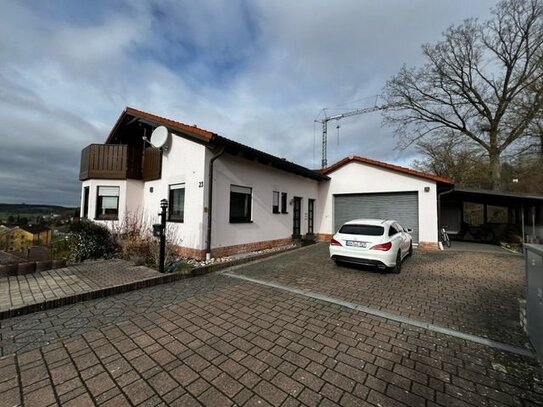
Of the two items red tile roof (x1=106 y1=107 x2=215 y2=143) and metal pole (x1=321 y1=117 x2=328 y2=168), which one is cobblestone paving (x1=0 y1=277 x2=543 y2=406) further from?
metal pole (x1=321 y1=117 x2=328 y2=168)

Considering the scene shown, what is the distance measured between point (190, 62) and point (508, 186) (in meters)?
23.9

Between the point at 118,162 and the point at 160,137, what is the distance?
3124 millimetres

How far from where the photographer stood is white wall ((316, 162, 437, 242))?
37.2 ft

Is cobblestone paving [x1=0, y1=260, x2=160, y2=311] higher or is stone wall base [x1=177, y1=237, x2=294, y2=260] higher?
stone wall base [x1=177, y1=237, x2=294, y2=260]

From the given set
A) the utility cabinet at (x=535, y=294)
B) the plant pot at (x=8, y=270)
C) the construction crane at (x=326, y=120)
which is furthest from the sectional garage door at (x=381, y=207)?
the construction crane at (x=326, y=120)

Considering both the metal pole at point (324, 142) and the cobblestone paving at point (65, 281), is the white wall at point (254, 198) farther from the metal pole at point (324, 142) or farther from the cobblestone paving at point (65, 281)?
the metal pole at point (324, 142)

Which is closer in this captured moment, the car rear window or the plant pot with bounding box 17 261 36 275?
the plant pot with bounding box 17 261 36 275

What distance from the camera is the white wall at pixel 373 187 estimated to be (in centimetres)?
1134

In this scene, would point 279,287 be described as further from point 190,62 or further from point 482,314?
point 190,62

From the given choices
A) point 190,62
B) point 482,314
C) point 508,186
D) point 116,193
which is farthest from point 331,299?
point 508,186

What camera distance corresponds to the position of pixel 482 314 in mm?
4270

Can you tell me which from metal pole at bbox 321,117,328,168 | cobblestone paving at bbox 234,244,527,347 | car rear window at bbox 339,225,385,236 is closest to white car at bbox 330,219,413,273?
car rear window at bbox 339,225,385,236

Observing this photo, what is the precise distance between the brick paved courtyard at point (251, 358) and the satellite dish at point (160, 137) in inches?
246

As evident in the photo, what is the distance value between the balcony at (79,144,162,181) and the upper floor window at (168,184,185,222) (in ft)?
6.93
